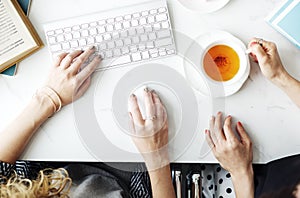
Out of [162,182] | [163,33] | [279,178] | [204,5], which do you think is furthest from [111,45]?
[279,178]

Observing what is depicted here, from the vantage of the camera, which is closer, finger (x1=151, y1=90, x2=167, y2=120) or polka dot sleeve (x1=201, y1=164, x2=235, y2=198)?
finger (x1=151, y1=90, x2=167, y2=120)

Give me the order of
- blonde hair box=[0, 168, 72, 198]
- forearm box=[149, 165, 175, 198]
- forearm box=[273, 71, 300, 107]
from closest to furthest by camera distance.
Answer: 1. blonde hair box=[0, 168, 72, 198]
2. forearm box=[273, 71, 300, 107]
3. forearm box=[149, 165, 175, 198]

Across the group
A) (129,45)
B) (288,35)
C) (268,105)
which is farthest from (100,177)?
(288,35)

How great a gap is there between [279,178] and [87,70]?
0.49m

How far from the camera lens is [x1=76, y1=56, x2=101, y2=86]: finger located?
91 centimetres

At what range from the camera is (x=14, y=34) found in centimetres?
93

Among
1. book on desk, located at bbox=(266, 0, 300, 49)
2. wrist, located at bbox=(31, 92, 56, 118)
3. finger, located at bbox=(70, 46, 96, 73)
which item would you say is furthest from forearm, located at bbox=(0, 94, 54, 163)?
book on desk, located at bbox=(266, 0, 300, 49)

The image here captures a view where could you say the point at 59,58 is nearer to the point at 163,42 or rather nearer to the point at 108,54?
the point at 108,54

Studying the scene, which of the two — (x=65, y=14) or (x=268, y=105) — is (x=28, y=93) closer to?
(x=65, y=14)

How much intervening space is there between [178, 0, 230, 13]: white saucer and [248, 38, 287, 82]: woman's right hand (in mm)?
113

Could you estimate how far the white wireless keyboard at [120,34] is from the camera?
895 millimetres

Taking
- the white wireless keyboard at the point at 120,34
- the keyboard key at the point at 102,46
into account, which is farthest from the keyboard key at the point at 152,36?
the keyboard key at the point at 102,46

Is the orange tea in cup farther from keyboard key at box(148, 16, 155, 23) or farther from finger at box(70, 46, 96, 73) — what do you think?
finger at box(70, 46, 96, 73)

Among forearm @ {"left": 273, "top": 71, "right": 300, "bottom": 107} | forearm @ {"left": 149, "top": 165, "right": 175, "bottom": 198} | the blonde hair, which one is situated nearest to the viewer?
the blonde hair
